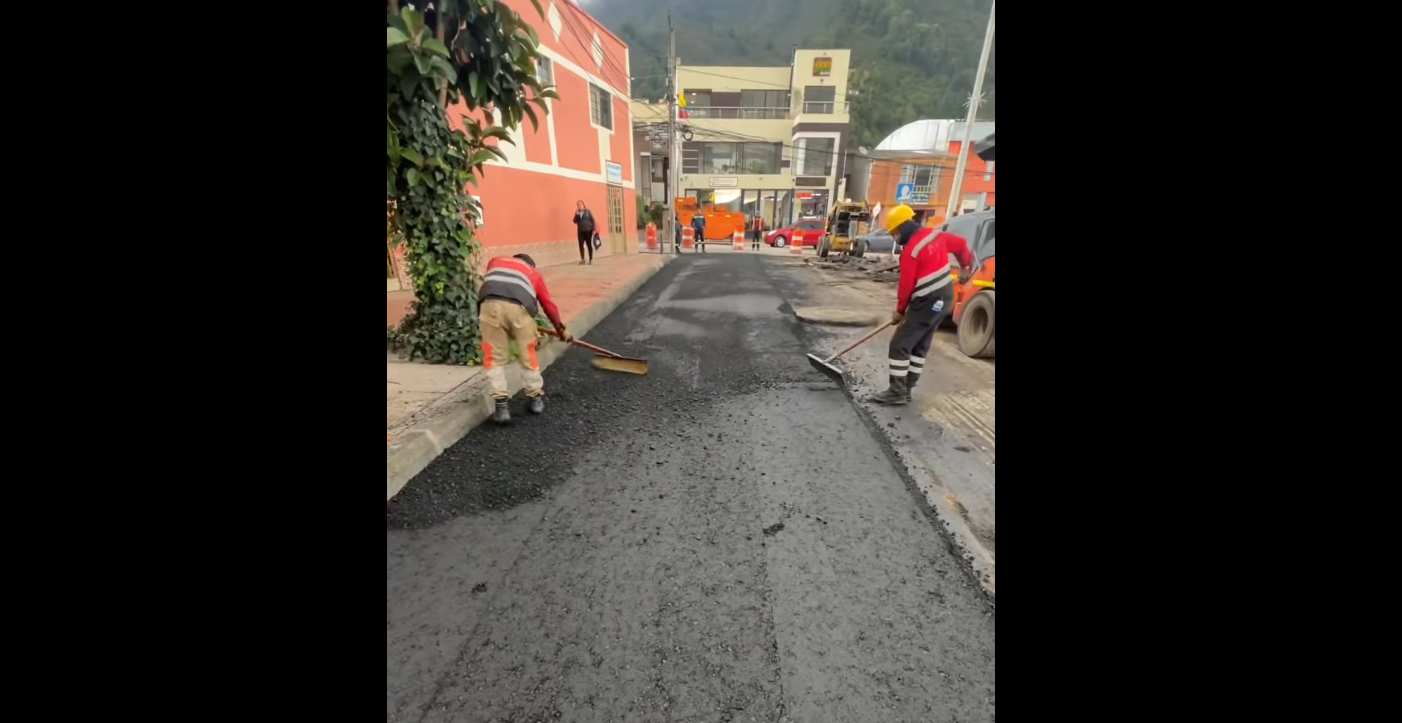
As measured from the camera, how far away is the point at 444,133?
4.15 m

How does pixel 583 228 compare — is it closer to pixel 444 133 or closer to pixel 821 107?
pixel 444 133

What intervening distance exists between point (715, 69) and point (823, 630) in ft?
140

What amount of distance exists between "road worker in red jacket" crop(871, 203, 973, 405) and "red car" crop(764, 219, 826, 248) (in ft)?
71.9

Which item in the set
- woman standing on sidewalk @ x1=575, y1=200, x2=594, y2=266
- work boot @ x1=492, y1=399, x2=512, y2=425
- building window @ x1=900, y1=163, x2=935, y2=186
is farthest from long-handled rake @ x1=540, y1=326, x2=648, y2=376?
building window @ x1=900, y1=163, x2=935, y2=186

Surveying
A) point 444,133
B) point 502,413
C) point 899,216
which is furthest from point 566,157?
point 502,413

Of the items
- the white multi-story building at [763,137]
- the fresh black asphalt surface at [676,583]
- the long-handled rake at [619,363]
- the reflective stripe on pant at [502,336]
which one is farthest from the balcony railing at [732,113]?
the fresh black asphalt surface at [676,583]

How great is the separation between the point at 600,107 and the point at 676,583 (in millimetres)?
17673

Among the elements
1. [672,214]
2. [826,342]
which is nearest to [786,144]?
[672,214]

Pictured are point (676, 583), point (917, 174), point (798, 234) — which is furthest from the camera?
point (917, 174)

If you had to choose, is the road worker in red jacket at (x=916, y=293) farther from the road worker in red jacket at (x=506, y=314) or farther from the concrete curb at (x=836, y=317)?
the concrete curb at (x=836, y=317)

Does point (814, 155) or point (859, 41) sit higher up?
point (859, 41)

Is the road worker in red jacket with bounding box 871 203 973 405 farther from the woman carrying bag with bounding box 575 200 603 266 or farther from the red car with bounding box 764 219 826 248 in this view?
the red car with bounding box 764 219 826 248

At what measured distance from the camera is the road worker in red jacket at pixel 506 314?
357 centimetres

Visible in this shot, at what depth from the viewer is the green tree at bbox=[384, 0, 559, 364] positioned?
10.7 feet
